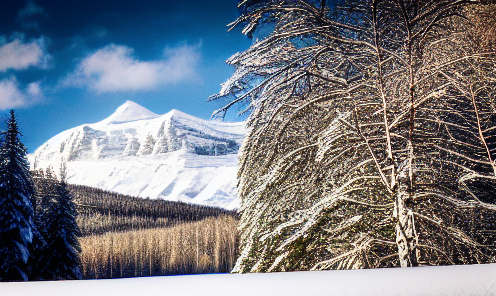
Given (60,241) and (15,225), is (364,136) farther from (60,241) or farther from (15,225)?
(15,225)

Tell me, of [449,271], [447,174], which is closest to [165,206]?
[447,174]

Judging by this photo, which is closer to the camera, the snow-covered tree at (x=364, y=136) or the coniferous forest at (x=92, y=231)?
the coniferous forest at (x=92, y=231)

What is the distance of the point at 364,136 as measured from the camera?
227cm

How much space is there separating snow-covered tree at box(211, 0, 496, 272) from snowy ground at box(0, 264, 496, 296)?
0.43 feet

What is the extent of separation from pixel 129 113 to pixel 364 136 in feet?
5.61

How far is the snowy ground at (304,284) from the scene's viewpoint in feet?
7.44

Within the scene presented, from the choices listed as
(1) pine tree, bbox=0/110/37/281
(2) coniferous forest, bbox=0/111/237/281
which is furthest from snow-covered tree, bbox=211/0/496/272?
(1) pine tree, bbox=0/110/37/281

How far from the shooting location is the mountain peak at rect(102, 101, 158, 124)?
8.06 ft

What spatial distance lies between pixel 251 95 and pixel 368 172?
3.35ft

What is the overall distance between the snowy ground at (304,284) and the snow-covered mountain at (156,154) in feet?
1.94

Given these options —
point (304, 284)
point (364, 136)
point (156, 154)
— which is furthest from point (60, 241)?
point (364, 136)

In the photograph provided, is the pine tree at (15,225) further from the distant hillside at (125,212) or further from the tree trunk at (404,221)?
the tree trunk at (404,221)

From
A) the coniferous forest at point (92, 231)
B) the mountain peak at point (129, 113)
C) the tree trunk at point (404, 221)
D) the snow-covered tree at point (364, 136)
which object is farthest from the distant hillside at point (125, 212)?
the tree trunk at point (404, 221)

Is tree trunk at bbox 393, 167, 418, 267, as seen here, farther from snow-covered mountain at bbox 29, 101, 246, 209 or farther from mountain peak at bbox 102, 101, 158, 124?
mountain peak at bbox 102, 101, 158, 124
